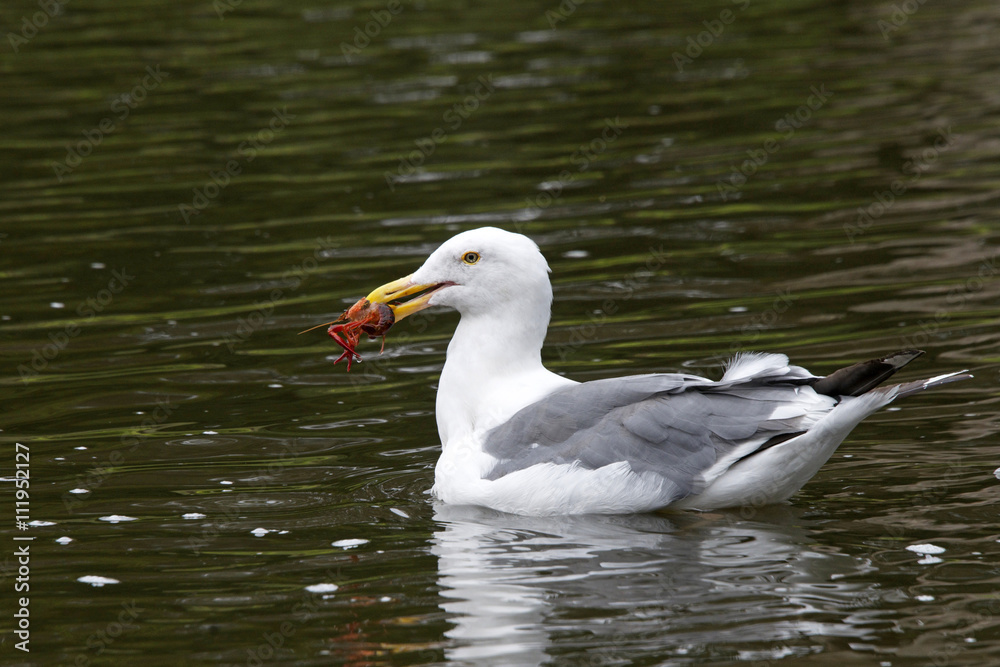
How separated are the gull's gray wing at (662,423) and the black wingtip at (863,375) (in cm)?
8

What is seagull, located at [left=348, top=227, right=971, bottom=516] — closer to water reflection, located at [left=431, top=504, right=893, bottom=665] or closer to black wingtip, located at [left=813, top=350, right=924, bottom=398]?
black wingtip, located at [left=813, top=350, right=924, bottom=398]

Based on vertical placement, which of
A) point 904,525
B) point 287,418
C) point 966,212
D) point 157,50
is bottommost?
point 904,525

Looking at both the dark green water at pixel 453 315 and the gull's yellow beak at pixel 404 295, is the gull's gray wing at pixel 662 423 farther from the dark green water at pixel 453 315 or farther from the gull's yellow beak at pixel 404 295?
the gull's yellow beak at pixel 404 295

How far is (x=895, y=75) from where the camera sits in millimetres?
20344

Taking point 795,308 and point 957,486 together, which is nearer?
point 957,486

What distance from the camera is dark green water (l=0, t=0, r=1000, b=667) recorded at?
6957mm

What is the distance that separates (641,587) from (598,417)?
131 cm

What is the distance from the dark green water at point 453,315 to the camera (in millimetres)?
6957

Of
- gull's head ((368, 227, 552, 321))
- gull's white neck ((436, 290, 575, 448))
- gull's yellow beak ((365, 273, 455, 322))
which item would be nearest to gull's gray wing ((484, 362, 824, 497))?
gull's white neck ((436, 290, 575, 448))

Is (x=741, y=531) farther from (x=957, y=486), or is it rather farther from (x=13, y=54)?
(x=13, y=54)

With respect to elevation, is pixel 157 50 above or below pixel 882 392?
above

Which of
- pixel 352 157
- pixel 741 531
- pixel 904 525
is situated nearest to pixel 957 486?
pixel 904 525

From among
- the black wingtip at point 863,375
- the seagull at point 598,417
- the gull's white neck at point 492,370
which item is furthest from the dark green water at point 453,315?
the black wingtip at point 863,375

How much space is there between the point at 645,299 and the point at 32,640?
6.83 m
